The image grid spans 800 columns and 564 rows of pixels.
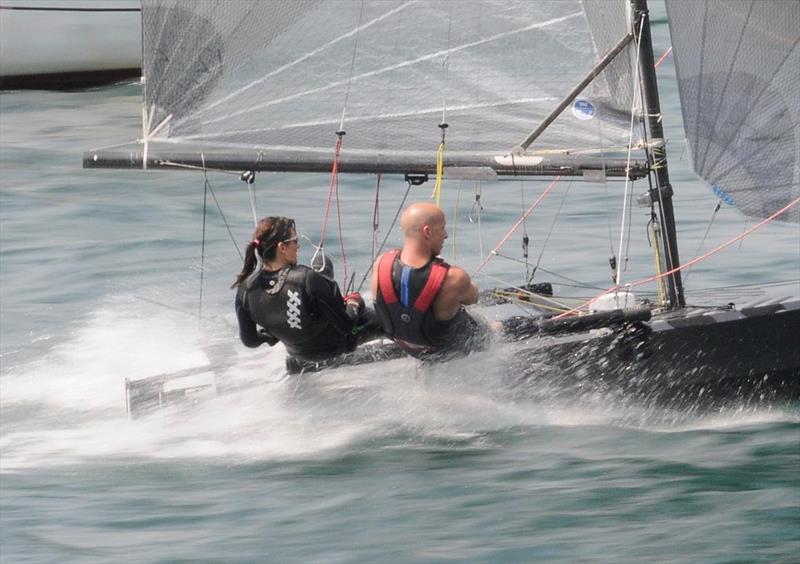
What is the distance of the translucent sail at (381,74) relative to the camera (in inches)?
233

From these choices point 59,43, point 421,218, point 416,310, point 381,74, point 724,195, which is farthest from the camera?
point 59,43

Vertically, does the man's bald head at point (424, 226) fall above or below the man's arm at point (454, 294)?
above

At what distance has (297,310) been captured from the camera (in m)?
5.50

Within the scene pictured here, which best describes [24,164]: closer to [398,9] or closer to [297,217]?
[297,217]

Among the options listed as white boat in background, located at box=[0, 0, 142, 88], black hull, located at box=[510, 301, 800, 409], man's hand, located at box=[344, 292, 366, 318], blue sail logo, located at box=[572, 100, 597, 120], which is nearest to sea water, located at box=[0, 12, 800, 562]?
black hull, located at box=[510, 301, 800, 409]

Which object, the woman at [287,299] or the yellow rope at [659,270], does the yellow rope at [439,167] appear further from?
the yellow rope at [659,270]

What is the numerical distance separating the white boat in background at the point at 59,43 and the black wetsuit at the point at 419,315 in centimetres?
1059

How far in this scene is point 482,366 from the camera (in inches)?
234

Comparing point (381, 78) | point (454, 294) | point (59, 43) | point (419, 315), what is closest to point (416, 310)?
point (419, 315)

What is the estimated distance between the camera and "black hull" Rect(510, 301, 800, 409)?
19.4 feet

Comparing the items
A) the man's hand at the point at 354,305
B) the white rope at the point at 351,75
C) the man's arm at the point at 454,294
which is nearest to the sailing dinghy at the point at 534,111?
the white rope at the point at 351,75

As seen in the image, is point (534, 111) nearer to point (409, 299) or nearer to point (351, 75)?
point (351, 75)

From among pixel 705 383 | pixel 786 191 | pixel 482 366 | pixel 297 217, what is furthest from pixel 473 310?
pixel 297 217

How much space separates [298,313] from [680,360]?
5.41ft
